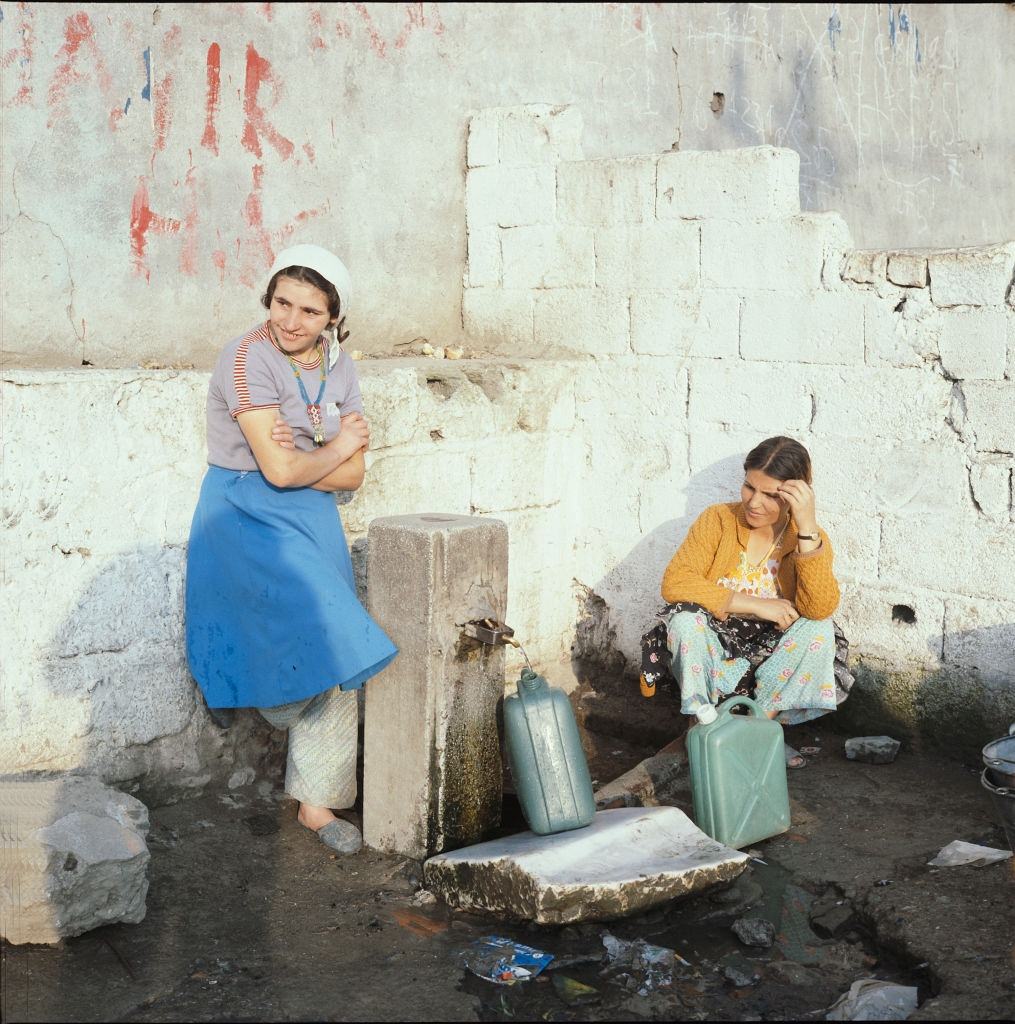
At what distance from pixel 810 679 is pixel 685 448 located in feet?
4.07

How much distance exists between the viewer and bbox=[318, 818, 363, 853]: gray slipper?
14.2 feet

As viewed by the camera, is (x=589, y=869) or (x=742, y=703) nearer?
(x=589, y=869)

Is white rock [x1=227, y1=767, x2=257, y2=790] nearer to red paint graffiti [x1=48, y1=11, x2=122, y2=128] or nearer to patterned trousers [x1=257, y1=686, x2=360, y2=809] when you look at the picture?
patterned trousers [x1=257, y1=686, x2=360, y2=809]

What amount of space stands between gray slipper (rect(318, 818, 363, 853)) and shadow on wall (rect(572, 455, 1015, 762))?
1653 mm

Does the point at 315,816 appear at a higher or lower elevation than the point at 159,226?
lower

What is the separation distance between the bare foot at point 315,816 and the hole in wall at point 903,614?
7.57 ft

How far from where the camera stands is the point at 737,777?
14.1 ft

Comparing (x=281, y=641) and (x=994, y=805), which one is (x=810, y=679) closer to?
(x=994, y=805)

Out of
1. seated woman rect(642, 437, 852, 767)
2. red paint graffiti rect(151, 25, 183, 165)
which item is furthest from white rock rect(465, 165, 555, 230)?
seated woman rect(642, 437, 852, 767)

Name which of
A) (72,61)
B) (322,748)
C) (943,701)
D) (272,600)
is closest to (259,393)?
Result: (272,600)

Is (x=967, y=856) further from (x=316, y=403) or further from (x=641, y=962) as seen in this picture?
(x=316, y=403)

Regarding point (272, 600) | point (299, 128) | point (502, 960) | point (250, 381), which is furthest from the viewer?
point (299, 128)

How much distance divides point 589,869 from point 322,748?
1107 mm

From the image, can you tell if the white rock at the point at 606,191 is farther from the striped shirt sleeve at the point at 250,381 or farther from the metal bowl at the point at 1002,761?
the metal bowl at the point at 1002,761
